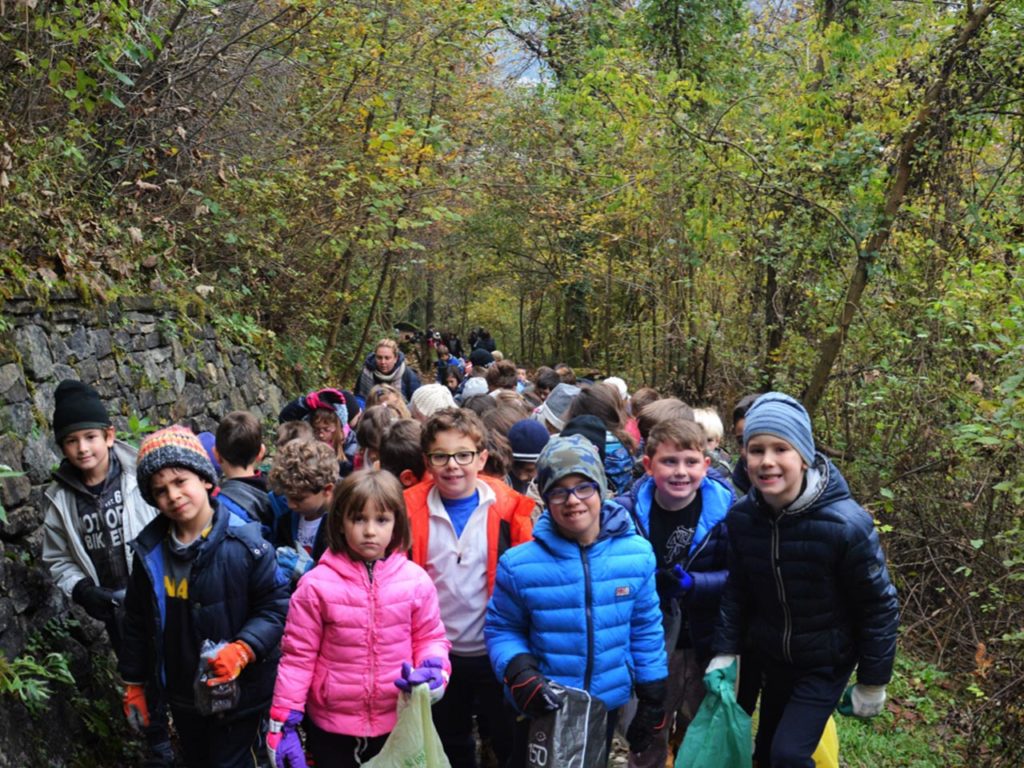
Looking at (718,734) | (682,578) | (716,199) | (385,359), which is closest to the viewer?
(718,734)

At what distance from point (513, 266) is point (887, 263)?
59.3 ft

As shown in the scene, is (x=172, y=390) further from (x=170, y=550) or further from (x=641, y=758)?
(x=641, y=758)

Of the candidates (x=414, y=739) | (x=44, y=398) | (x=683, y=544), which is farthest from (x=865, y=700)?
(x=44, y=398)

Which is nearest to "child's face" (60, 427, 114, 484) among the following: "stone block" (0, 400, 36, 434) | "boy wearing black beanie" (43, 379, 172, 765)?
"boy wearing black beanie" (43, 379, 172, 765)

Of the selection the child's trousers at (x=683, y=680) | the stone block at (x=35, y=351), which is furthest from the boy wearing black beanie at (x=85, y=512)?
the child's trousers at (x=683, y=680)

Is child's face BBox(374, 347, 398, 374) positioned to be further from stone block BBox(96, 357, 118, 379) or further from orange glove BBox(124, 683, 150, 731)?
orange glove BBox(124, 683, 150, 731)

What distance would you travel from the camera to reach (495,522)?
4.33 m

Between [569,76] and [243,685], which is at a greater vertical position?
[569,76]

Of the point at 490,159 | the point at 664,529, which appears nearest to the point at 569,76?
the point at 490,159

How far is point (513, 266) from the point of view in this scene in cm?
2717

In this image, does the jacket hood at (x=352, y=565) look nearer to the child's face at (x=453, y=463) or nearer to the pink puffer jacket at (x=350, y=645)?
the pink puffer jacket at (x=350, y=645)

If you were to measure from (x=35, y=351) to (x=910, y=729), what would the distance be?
6432 millimetres

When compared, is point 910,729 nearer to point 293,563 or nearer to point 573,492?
point 573,492

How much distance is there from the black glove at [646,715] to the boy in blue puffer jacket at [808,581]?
0.50 meters
